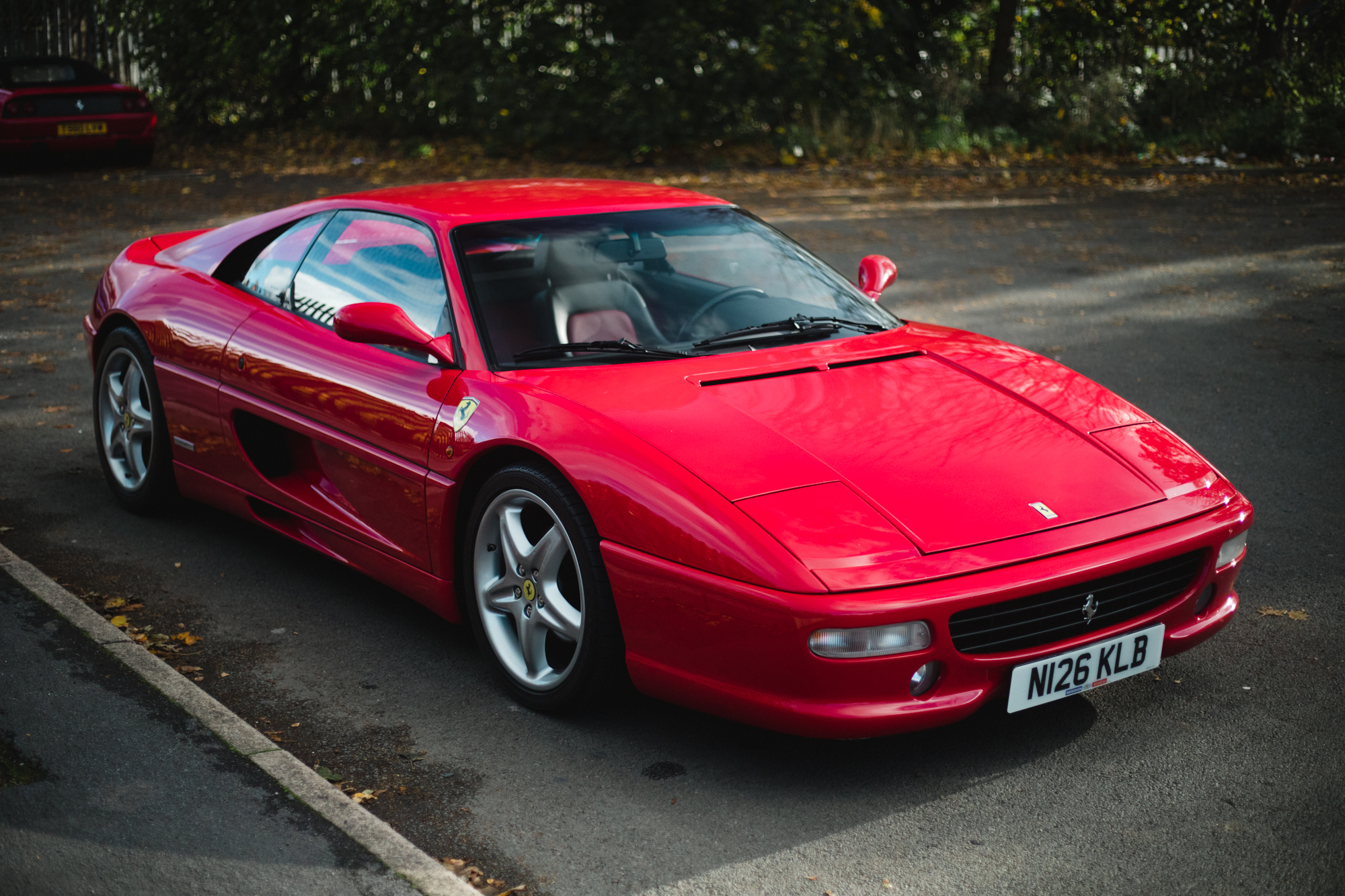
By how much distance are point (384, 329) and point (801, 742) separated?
164 cm

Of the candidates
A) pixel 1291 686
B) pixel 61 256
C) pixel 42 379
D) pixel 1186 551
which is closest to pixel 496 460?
pixel 1186 551

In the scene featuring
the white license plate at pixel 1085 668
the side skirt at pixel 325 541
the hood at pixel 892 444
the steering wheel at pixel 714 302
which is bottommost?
the side skirt at pixel 325 541

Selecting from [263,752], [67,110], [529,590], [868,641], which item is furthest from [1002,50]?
[263,752]

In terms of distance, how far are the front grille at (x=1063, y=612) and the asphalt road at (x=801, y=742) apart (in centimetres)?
38

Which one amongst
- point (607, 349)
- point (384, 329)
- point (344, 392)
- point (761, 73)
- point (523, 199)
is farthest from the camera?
point (761, 73)

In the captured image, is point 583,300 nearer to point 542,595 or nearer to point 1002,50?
point 542,595

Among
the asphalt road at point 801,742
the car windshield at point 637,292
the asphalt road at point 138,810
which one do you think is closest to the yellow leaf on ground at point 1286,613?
the asphalt road at point 801,742

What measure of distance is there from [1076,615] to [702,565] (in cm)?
91

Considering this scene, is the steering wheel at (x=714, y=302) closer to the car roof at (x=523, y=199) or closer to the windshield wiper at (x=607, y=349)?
the windshield wiper at (x=607, y=349)

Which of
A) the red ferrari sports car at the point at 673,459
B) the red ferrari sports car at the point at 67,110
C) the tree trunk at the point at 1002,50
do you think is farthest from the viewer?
the tree trunk at the point at 1002,50

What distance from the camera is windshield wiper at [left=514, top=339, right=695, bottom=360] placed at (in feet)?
12.0

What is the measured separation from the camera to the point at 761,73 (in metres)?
16.9

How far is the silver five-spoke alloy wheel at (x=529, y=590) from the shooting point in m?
3.28

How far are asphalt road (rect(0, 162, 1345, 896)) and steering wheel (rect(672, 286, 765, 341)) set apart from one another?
3.83 ft
